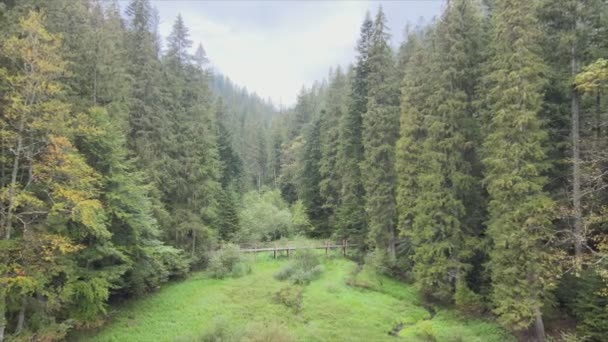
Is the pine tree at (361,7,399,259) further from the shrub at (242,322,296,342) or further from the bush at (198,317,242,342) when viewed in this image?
the bush at (198,317,242,342)

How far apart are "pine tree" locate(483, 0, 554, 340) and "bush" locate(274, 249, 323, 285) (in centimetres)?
1076

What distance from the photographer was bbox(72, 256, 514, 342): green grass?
16906 millimetres

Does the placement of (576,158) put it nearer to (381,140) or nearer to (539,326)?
(539,326)

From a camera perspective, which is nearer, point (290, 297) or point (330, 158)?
point (290, 297)

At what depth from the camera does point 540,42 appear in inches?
736

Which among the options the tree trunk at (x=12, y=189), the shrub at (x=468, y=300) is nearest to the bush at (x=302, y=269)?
the shrub at (x=468, y=300)

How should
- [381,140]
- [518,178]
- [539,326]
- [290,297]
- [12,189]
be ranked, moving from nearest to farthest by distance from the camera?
[12,189], [539,326], [518,178], [290,297], [381,140]

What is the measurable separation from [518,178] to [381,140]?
12404 mm

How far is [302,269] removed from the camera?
2564cm

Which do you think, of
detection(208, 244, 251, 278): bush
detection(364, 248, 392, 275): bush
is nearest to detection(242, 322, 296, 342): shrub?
detection(208, 244, 251, 278): bush

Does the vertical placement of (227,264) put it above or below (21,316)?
below

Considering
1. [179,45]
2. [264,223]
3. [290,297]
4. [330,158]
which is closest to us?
[290,297]

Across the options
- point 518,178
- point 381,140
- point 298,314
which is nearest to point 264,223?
point 381,140

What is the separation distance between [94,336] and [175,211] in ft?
34.7
